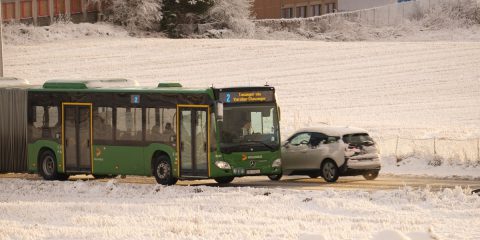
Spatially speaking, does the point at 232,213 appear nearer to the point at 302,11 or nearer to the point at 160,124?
the point at 160,124

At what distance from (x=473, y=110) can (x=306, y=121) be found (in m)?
10.6

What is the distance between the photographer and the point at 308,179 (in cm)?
3494

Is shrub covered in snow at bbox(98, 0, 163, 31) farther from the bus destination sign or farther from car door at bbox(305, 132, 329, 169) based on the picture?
the bus destination sign

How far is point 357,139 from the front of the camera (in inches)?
1304

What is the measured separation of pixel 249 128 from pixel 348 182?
2.96 m

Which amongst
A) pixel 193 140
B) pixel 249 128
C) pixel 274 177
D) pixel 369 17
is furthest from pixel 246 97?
pixel 369 17

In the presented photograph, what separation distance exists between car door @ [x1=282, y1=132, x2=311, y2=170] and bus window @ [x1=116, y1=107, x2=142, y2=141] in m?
3.81

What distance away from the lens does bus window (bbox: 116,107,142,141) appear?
1334 inches

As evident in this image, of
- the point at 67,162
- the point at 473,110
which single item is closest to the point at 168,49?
the point at 473,110

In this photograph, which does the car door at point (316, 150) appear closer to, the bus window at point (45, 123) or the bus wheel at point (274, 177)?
the bus wheel at point (274, 177)

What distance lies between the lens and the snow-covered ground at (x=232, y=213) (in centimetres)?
2234

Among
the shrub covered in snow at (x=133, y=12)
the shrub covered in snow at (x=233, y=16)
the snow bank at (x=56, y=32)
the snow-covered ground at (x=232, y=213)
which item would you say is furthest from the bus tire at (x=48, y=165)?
the shrub covered in snow at (x=233, y=16)

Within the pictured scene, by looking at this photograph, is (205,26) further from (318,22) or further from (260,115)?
(260,115)

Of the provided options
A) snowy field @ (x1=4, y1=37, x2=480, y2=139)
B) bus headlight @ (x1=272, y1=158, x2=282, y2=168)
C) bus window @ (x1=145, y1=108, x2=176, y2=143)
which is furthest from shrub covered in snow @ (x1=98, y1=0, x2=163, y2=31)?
bus headlight @ (x1=272, y1=158, x2=282, y2=168)
